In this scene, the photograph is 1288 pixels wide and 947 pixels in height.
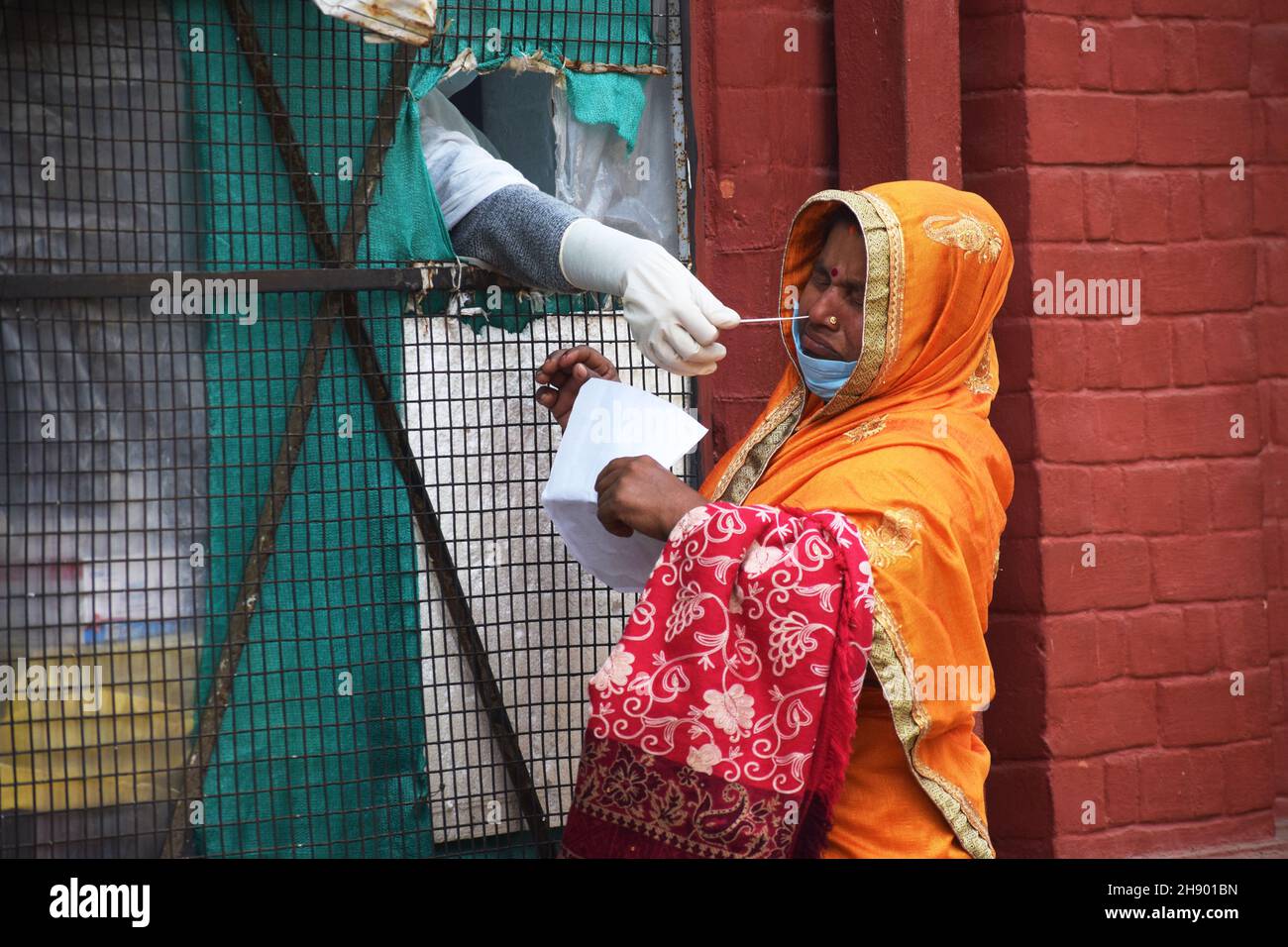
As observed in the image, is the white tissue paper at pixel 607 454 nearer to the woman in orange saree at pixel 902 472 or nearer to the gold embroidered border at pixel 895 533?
the woman in orange saree at pixel 902 472

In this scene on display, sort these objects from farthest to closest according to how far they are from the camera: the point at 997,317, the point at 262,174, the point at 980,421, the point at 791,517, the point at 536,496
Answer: the point at 997,317
the point at 536,496
the point at 262,174
the point at 980,421
the point at 791,517

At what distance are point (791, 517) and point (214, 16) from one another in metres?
Result: 1.76

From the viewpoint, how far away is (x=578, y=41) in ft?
10.6

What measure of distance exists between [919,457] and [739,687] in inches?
21.1

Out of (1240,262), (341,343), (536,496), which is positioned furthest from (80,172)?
(1240,262)

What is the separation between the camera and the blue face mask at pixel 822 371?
2.54 m

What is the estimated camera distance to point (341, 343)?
121 inches

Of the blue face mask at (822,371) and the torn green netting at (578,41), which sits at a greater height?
the torn green netting at (578,41)

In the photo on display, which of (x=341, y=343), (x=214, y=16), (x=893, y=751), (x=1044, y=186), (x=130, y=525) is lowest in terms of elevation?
(x=893, y=751)

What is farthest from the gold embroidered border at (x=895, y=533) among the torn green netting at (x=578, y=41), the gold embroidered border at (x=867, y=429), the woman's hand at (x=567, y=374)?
the torn green netting at (x=578, y=41)

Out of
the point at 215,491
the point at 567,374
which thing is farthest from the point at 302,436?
the point at 567,374

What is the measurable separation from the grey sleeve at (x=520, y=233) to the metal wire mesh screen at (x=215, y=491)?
14cm

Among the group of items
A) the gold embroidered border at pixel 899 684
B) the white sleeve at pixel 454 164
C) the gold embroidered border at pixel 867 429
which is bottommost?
the gold embroidered border at pixel 899 684

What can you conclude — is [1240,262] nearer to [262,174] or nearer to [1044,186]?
[1044,186]
